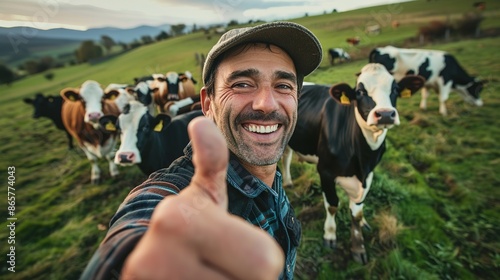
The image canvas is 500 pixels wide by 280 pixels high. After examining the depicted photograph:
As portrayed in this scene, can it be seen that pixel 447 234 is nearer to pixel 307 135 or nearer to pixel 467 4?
pixel 307 135

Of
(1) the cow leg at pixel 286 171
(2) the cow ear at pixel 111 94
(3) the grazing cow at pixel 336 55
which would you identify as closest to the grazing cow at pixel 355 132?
(1) the cow leg at pixel 286 171

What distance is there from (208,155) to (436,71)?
1016cm

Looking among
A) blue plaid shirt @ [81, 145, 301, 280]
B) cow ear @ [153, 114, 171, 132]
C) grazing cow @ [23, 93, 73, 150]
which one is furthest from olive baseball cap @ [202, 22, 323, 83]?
grazing cow @ [23, 93, 73, 150]

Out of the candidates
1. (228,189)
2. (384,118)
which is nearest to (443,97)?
(384,118)

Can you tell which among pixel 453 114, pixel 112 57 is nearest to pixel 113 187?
pixel 453 114

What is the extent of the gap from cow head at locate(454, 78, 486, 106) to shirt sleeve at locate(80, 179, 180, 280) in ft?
31.4

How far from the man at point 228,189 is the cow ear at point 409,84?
1689 mm

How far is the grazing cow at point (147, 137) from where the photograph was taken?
144 inches

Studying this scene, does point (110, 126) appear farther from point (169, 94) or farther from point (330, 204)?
point (169, 94)

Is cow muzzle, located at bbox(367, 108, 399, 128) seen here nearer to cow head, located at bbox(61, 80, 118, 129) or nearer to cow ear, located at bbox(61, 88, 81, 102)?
cow head, located at bbox(61, 80, 118, 129)

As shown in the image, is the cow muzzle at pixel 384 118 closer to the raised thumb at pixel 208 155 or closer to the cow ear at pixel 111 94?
the raised thumb at pixel 208 155

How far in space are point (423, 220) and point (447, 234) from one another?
0.95 feet

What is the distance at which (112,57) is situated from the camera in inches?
1159

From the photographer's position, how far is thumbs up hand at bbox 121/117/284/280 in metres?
0.40
